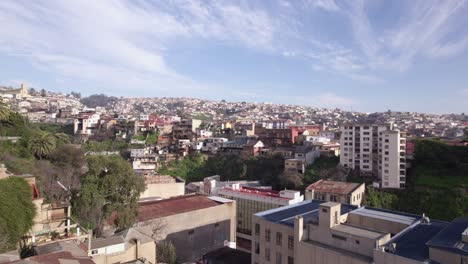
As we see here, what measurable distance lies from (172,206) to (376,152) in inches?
1019

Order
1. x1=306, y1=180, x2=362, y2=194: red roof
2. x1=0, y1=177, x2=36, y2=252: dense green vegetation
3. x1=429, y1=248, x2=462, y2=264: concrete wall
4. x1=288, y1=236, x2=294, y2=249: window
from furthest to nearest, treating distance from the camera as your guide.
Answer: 1. x1=306, y1=180, x2=362, y2=194: red roof
2. x1=288, y1=236, x2=294, y2=249: window
3. x1=0, y1=177, x2=36, y2=252: dense green vegetation
4. x1=429, y1=248, x2=462, y2=264: concrete wall

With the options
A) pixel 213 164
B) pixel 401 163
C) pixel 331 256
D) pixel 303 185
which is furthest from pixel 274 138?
pixel 331 256

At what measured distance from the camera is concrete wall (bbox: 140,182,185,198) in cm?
3259

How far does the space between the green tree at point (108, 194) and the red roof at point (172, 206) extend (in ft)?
6.69

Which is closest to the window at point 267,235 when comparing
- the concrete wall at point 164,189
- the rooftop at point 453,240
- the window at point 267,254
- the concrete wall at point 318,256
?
the window at point 267,254

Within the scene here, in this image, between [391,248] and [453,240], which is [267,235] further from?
[453,240]

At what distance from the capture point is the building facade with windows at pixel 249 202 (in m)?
30.4

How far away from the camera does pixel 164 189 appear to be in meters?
33.8

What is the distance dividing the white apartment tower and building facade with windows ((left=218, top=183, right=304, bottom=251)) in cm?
1092

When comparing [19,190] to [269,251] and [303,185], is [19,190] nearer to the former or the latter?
[269,251]

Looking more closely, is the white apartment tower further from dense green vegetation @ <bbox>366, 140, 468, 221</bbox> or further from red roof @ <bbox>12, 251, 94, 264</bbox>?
red roof @ <bbox>12, 251, 94, 264</bbox>

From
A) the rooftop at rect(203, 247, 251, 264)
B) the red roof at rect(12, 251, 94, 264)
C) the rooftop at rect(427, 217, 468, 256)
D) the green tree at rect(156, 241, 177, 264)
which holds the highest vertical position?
the rooftop at rect(427, 217, 468, 256)

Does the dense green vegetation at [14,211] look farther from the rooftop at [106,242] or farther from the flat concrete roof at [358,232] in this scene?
the flat concrete roof at [358,232]

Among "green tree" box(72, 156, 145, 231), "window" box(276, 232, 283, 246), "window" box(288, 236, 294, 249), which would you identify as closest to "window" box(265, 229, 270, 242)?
"window" box(276, 232, 283, 246)
